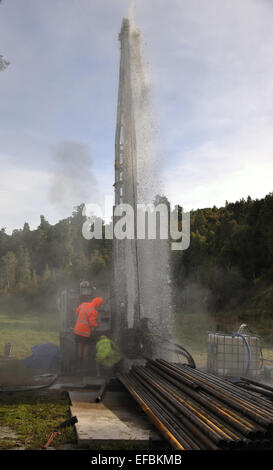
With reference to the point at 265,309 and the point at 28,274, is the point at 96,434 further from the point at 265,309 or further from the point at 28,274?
the point at 28,274

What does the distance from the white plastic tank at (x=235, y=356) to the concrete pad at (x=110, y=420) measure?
2292mm

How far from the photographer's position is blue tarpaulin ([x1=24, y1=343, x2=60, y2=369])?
10562 mm

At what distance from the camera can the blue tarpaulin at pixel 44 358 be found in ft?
34.7

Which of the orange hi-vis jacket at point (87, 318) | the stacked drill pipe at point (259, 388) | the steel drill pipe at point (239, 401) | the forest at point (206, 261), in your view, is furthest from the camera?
the forest at point (206, 261)

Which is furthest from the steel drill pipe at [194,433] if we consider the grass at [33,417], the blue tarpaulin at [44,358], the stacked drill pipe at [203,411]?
the blue tarpaulin at [44,358]

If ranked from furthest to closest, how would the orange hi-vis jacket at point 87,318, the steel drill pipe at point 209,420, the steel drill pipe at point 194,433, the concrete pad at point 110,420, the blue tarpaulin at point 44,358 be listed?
1. the blue tarpaulin at point 44,358
2. the orange hi-vis jacket at point 87,318
3. the concrete pad at point 110,420
4. the steel drill pipe at point 209,420
5. the steel drill pipe at point 194,433

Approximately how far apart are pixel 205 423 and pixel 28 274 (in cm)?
4642

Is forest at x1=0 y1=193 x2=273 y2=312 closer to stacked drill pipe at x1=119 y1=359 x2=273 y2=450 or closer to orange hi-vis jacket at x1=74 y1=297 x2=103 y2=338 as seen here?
orange hi-vis jacket at x1=74 y1=297 x2=103 y2=338

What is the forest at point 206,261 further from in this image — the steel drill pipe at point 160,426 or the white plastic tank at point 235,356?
the steel drill pipe at point 160,426

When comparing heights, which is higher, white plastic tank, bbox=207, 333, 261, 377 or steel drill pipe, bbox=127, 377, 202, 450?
white plastic tank, bbox=207, 333, 261, 377

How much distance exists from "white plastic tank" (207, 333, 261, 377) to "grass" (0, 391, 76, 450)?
10.9 ft

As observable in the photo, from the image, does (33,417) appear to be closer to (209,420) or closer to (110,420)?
(110,420)

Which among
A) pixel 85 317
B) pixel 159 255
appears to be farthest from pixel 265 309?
pixel 85 317

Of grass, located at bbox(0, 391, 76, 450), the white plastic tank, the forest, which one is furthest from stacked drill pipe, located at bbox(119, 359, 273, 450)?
the forest
